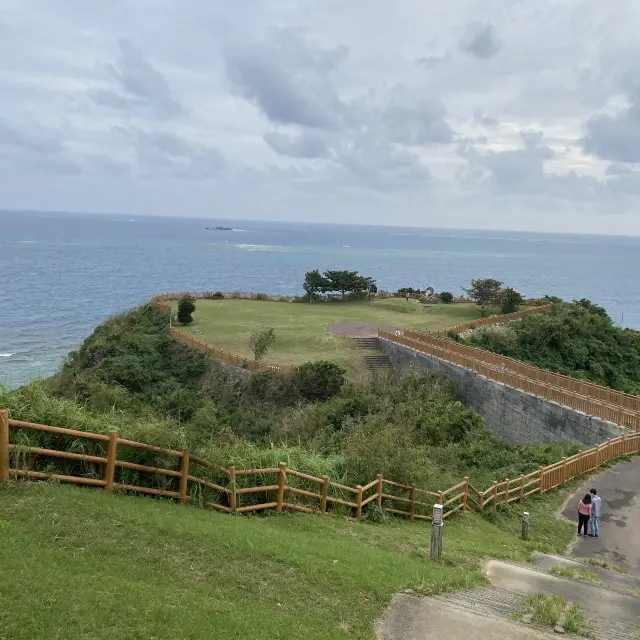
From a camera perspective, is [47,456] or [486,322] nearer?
[47,456]

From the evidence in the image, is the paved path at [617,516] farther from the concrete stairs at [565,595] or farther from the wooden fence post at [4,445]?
the wooden fence post at [4,445]

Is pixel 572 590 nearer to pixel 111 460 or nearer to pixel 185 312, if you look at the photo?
pixel 111 460

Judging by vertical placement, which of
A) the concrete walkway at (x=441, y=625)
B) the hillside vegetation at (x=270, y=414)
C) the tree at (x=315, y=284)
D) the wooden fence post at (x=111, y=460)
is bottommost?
the hillside vegetation at (x=270, y=414)

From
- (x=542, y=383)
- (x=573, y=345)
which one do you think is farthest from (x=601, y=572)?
(x=573, y=345)

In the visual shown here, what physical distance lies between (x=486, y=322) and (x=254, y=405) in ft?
59.6

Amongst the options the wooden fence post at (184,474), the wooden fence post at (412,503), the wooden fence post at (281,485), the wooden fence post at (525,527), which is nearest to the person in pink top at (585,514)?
the wooden fence post at (525,527)

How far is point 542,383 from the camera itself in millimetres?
24156

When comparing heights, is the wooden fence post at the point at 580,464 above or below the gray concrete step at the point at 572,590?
below

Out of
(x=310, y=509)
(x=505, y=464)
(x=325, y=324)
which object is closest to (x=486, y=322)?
(x=325, y=324)

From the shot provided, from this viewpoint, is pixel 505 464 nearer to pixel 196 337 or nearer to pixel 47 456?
pixel 47 456

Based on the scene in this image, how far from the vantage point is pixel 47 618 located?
5539 millimetres

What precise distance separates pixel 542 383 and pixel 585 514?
10997 millimetres

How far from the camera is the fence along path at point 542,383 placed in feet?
68.7

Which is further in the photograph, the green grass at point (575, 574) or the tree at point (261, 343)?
the tree at point (261, 343)
